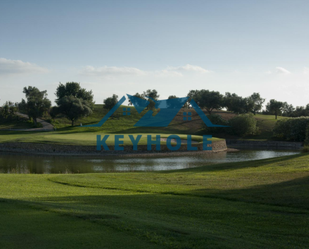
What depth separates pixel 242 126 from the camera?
70938mm

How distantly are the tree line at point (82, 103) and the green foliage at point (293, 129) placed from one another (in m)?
30.6

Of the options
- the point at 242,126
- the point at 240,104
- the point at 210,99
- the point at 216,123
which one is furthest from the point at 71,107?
the point at 240,104

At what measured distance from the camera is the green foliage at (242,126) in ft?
232

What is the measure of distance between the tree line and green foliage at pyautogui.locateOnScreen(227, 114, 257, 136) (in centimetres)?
2588

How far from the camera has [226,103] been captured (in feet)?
324

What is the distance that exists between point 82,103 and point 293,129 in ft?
164

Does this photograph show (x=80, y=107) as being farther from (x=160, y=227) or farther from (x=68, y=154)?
(x=160, y=227)

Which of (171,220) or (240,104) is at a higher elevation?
(240,104)

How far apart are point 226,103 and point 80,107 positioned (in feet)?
162

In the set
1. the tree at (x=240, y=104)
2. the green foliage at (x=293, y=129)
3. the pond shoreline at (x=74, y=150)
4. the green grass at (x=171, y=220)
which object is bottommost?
the pond shoreline at (x=74, y=150)

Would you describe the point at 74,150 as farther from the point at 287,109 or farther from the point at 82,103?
the point at 287,109

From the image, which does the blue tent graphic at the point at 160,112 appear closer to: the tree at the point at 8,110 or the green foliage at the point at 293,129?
the green foliage at the point at 293,129

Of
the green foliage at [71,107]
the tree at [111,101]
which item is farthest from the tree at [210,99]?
the green foliage at [71,107]

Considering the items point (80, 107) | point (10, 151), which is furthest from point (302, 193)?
point (80, 107)
